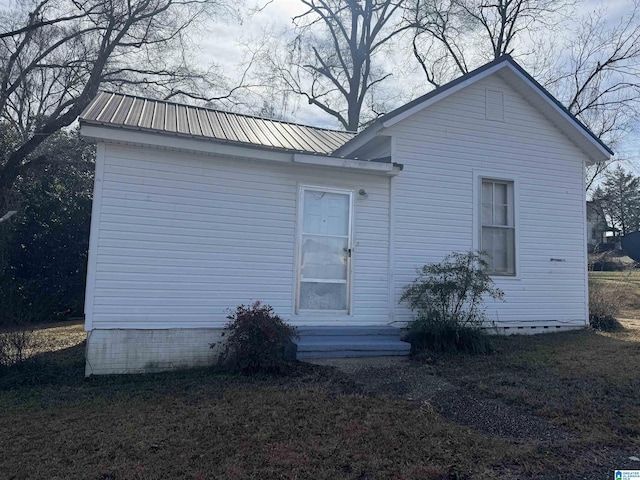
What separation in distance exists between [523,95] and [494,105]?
0.66 metres

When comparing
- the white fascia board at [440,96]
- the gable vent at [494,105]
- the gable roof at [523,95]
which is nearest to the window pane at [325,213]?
the gable roof at [523,95]

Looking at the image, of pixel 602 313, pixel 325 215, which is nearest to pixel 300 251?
pixel 325 215

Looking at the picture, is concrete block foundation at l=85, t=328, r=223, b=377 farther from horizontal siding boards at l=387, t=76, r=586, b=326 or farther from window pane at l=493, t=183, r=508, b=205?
window pane at l=493, t=183, r=508, b=205

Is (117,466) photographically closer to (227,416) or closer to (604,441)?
(227,416)

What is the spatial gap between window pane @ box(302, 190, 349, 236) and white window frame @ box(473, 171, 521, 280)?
2458mm

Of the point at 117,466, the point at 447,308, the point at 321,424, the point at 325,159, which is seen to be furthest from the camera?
the point at 447,308

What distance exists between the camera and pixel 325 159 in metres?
6.39

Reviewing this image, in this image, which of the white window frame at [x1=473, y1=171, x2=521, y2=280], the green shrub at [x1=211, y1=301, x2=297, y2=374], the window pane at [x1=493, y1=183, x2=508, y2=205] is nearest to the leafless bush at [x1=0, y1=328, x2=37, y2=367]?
the green shrub at [x1=211, y1=301, x2=297, y2=374]

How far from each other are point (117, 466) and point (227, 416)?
1098 millimetres

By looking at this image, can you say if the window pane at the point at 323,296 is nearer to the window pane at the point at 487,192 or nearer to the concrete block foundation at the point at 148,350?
the concrete block foundation at the point at 148,350

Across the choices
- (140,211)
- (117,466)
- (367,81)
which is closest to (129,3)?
(367,81)

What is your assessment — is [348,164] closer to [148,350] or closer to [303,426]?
[148,350]

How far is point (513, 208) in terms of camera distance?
8.12 m

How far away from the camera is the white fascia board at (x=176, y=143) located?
17.9 ft
